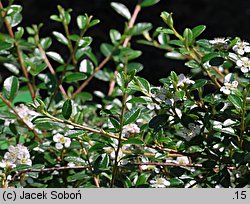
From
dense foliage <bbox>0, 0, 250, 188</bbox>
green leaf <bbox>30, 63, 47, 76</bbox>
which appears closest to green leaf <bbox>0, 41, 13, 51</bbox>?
dense foliage <bbox>0, 0, 250, 188</bbox>

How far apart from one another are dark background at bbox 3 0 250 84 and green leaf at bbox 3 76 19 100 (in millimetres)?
2661

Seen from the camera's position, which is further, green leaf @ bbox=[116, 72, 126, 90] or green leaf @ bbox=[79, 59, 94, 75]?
green leaf @ bbox=[79, 59, 94, 75]

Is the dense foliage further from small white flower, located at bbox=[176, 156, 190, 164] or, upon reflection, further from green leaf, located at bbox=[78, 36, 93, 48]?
green leaf, located at bbox=[78, 36, 93, 48]

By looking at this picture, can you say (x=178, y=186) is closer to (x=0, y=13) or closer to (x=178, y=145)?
(x=178, y=145)

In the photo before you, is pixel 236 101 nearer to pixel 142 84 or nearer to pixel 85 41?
pixel 142 84

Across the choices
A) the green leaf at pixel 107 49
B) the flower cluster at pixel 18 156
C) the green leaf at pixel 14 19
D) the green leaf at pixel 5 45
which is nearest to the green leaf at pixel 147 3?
the green leaf at pixel 107 49

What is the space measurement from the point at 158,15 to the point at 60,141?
9.79ft

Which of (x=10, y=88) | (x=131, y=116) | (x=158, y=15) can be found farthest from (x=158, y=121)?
(x=158, y=15)

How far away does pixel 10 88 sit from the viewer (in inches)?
61.2

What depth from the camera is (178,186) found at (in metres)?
1.36

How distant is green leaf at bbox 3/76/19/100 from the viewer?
154cm
